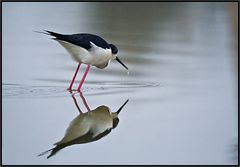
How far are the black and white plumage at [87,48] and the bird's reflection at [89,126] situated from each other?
56 centimetres

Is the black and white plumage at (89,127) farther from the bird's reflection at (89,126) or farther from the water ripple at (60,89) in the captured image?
the water ripple at (60,89)

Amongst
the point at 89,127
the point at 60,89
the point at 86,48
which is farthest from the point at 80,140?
the point at 86,48

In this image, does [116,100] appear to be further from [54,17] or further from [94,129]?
[54,17]

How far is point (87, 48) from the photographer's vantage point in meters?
4.97

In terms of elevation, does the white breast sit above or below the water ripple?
above

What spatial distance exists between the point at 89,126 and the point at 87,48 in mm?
1119

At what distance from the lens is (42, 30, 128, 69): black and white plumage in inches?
191

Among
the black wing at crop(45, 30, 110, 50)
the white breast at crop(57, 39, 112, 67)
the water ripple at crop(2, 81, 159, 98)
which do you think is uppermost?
the black wing at crop(45, 30, 110, 50)

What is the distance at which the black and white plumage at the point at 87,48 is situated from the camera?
485 cm

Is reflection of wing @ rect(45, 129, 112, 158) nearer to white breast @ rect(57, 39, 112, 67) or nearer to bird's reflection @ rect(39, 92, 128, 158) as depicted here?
bird's reflection @ rect(39, 92, 128, 158)

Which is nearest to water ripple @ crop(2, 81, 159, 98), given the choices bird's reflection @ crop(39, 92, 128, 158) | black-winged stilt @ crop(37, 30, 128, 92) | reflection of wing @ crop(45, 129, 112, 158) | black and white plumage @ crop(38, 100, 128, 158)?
black-winged stilt @ crop(37, 30, 128, 92)

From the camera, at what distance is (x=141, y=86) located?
16.9ft

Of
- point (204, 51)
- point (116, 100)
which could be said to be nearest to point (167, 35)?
point (204, 51)

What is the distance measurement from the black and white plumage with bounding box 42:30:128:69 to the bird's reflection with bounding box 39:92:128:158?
22.2 inches
